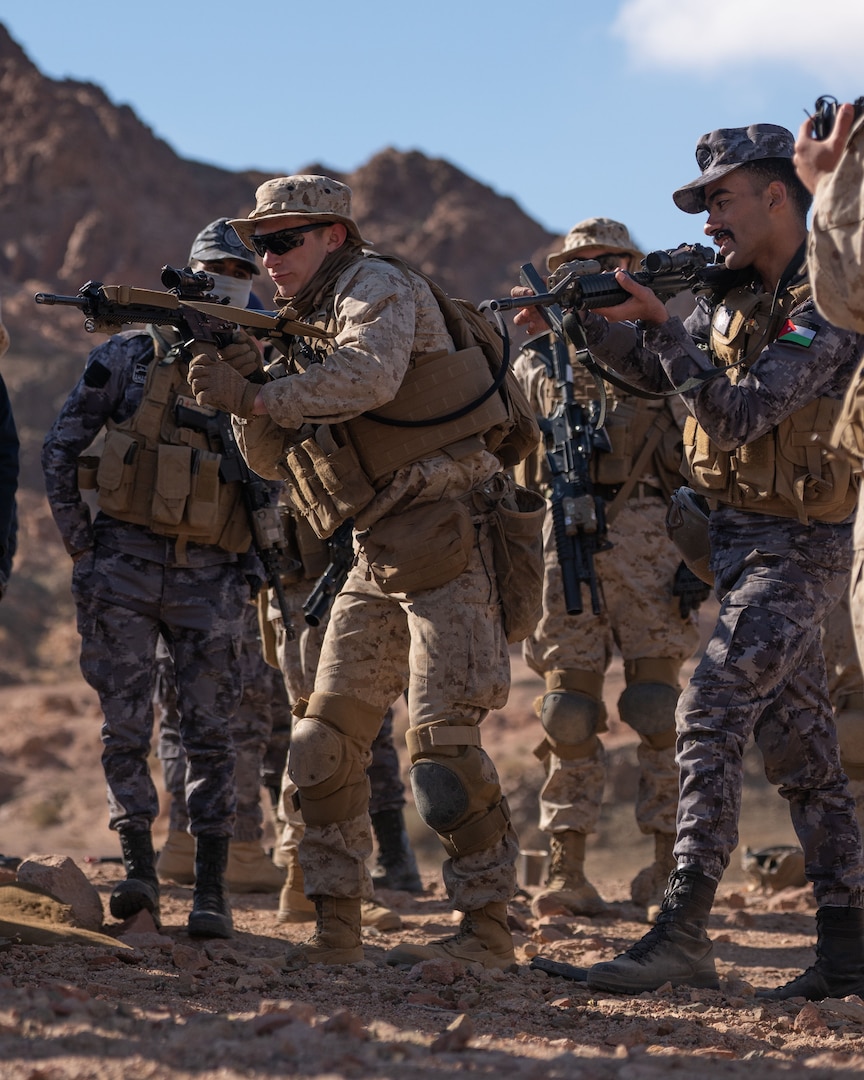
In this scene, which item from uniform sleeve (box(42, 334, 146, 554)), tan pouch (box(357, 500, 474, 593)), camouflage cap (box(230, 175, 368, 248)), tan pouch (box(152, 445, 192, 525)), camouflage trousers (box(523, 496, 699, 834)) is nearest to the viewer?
tan pouch (box(357, 500, 474, 593))

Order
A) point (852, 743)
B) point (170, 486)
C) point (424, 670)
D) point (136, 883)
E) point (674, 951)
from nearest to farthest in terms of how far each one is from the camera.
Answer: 1. point (674, 951)
2. point (424, 670)
3. point (136, 883)
4. point (170, 486)
5. point (852, 743)

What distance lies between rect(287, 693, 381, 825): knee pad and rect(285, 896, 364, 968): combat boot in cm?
30

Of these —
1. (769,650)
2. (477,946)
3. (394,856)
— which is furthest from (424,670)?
(394,856)

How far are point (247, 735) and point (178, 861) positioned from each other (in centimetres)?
77

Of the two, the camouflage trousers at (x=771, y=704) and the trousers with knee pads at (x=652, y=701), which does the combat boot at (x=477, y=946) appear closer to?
the camouflage trousers at (x=771, y=704)

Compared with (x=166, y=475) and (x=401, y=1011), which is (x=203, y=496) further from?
(x=401, y=1011)

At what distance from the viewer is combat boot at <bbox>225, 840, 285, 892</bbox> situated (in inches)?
296

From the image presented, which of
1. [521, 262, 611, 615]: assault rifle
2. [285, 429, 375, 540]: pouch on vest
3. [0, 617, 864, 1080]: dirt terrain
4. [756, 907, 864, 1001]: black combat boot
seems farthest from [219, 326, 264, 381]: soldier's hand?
Result: [756, 907, 864, 1001]: black combat boot

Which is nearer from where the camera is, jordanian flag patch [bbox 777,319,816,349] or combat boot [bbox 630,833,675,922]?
jordanian flag patch [bbox 777,319,816,349]

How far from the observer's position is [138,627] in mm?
5867

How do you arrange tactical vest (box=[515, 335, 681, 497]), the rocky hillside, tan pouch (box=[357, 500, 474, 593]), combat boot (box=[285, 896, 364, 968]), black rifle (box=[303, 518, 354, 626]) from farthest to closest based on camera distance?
the rocky hillside
tactical vest (box=[515, 335, 681, 497])
black rifle (box=[303, 518, 354, 626])
combat boot (box=[285, 896, 364, 968])
tan pouch (box=[357, 500, 474, 593])

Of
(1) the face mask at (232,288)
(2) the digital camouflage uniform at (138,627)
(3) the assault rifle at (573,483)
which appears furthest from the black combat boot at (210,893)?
(1) the face mask at (232,288)

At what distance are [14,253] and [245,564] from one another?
43275mm

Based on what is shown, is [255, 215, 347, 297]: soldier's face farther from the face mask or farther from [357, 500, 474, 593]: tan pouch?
the face mask
